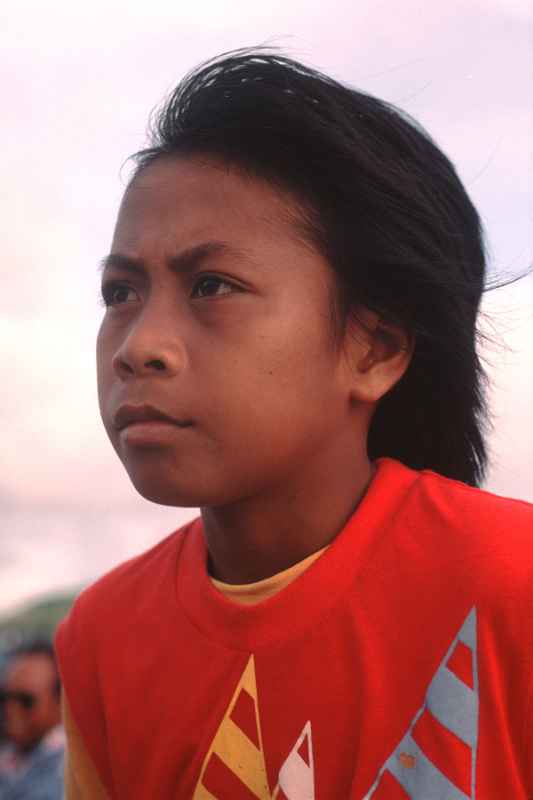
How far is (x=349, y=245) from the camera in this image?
239cm

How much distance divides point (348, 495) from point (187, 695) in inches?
20.6

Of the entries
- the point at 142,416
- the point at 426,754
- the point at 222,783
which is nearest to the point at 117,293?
the point at 142,416

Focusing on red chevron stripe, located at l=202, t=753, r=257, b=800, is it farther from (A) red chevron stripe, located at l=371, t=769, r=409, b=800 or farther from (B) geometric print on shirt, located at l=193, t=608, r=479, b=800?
(A) red chevron stripe, located at l=371, t=769, r=409, b=800

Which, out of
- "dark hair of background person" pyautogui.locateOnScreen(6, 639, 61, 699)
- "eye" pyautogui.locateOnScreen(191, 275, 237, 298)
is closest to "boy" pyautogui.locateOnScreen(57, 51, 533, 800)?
"eye" pyautogui.locateOnScreen(191, 275, 237, 298)

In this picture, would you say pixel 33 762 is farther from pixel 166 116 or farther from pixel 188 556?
pixel 166 116

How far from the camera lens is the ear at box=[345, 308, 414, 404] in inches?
93.9

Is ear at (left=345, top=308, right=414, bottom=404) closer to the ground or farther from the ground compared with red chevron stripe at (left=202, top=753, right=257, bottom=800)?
farther from the ground

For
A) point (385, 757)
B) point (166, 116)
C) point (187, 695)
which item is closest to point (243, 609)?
point (187, 695)

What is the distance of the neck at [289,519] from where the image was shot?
2.33m

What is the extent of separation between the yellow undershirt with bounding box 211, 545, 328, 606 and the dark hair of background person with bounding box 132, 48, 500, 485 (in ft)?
1.36

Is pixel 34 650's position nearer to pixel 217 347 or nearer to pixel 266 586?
pixel 266 586

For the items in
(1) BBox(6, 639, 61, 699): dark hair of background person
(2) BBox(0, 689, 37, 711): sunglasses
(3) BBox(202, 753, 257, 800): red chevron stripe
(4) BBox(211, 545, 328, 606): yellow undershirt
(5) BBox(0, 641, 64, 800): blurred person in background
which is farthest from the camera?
(1) BBox(6, 639, 61, 699): dark hair of background person

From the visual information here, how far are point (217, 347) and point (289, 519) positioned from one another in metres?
0.42

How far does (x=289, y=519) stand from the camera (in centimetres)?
234
